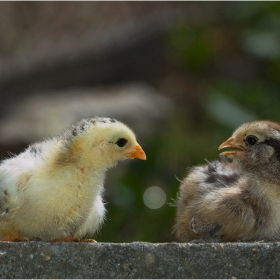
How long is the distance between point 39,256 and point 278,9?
22.8ft

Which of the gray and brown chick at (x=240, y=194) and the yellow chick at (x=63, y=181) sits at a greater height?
the yellow chick at (x=63, y=181)

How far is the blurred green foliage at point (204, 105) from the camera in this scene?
6.75m

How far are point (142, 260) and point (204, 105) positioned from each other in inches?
211

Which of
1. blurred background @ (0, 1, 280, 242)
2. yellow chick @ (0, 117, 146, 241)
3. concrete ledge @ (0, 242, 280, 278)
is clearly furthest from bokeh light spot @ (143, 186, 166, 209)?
concrete ledge @ (0, 242, 280, 278)

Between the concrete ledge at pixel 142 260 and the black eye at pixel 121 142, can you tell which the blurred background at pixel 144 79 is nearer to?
the black eye at pixel 121 142

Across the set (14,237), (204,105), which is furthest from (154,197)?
(14,237)

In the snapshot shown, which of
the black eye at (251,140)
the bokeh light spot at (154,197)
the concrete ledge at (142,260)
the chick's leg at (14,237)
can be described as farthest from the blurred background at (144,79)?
the concrete ledge at (142,260)

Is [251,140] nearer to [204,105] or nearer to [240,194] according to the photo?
[240,194]

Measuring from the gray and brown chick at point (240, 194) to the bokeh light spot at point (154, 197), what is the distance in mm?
2551

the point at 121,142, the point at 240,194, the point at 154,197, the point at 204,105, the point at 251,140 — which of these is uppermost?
the point at 121,142

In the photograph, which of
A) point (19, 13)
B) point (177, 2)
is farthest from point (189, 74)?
point (19, 13)

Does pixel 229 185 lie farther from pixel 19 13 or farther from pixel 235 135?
pixel 19 13

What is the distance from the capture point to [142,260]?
9.97 ft

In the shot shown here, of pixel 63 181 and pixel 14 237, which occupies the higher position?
pixel 63 181
